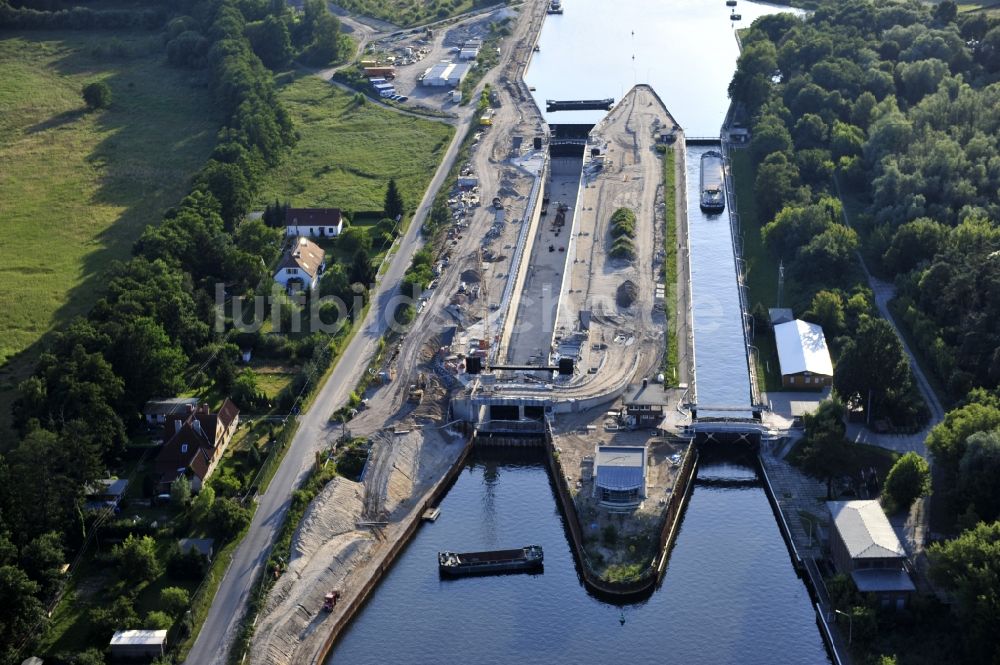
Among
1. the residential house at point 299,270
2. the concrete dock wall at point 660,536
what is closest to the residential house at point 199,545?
the concrete dock wall at point 660,536

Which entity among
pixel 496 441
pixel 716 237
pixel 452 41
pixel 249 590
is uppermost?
pixel 452 41

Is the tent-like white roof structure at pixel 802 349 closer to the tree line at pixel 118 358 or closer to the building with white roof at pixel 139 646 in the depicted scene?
the tree line at pixel 118 358

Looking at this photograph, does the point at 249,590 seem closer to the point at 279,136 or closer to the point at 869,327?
the point at 869,327

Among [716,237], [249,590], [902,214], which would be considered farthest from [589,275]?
[249,590]

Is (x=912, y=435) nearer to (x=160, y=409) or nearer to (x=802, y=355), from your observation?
(x=802, y=355)

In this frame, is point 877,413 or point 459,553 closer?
point 459,553

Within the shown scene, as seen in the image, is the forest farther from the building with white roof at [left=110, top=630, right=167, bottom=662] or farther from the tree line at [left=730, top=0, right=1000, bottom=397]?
the building with white roof at [left=110, top=630, right=167, bottom=662]
